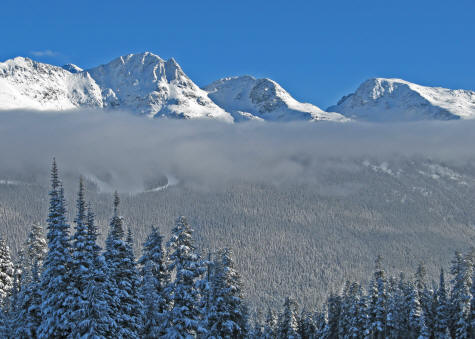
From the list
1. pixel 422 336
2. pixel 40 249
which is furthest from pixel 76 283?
pixel 422 336

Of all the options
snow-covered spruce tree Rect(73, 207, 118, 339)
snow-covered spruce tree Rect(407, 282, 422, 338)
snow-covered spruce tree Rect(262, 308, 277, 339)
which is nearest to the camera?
snow-covered spruce tree Rect(73, 207, 118, 339)

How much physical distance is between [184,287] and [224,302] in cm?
421

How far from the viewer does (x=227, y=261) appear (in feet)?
163

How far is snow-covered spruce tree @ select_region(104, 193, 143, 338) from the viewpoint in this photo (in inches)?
1831


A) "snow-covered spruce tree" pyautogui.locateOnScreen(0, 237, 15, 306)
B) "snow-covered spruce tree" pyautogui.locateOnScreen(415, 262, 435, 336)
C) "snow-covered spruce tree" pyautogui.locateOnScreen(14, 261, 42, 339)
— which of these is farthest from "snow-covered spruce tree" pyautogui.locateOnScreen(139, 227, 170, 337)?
"snow-covered spruce tree" pyautogui.locateOnScreen(415, 262, 435, 336)

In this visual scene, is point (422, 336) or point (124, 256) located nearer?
point (124, 256)

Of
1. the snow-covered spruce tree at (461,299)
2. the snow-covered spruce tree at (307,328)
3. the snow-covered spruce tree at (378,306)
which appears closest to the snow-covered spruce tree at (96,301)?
the snow-covered spruce tree at (378,306)

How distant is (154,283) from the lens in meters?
50.3

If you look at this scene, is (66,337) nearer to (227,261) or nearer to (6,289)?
(227,261)

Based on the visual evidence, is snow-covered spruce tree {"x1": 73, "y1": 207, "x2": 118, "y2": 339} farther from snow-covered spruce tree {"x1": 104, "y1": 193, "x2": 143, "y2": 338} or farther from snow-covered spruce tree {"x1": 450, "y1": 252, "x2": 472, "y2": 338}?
snow-covered spruce tree {"x1": 450, "y1": 252, "x2": 472, "y2": 338}

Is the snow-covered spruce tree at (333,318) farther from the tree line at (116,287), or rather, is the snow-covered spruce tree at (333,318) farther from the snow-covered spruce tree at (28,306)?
the snow-covered spruce tree at (28,306)

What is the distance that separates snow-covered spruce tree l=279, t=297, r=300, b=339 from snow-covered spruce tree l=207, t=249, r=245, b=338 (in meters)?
27.8

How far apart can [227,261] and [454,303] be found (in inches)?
1221

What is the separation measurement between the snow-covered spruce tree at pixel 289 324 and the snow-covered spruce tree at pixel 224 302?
27753mm
